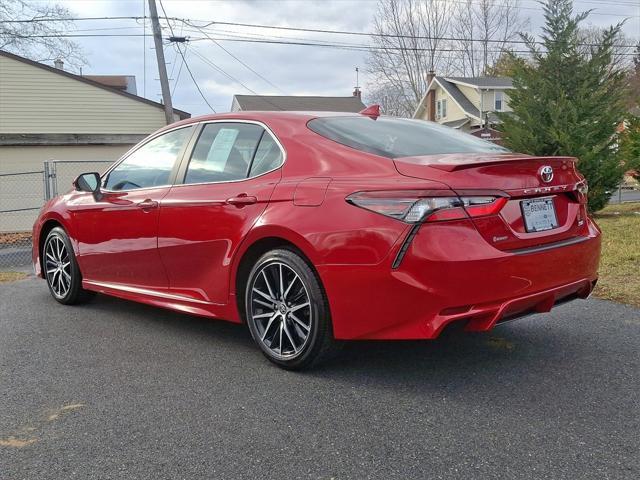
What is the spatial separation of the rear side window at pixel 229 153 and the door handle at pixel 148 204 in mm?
314

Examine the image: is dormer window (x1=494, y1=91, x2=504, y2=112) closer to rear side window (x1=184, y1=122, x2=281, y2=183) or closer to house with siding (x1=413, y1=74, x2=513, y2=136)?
house with siding (x1=413, y1=74, x2=513, y2=136)

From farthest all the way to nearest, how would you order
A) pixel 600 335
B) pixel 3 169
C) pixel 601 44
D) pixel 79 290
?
pixel 3 169 → pixel 601 44 → pixel 79 290 → pixel 600 335

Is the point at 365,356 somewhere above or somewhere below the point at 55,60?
below

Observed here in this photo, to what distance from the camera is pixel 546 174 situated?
336 cm

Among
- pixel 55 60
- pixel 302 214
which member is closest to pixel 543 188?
pixel 302 214

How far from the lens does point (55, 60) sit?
85.4 feet

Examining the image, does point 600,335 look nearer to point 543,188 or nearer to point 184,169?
point 543,188

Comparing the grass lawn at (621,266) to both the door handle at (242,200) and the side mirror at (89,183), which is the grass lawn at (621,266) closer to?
the door handle at (242,200)

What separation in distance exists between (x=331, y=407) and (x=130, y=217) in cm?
241

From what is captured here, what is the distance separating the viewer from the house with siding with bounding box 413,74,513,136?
124 ft

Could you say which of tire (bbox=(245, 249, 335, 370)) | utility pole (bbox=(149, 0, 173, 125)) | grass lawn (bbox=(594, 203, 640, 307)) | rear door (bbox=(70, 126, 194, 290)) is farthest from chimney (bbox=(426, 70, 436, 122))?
tire (bbox=(245, 249, 335, 370))

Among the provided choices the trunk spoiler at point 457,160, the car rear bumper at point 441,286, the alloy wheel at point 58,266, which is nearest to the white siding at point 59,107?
the alloy wheel at point 58,266

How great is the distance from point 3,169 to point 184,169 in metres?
13.6

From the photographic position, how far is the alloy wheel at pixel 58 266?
5570 mm
